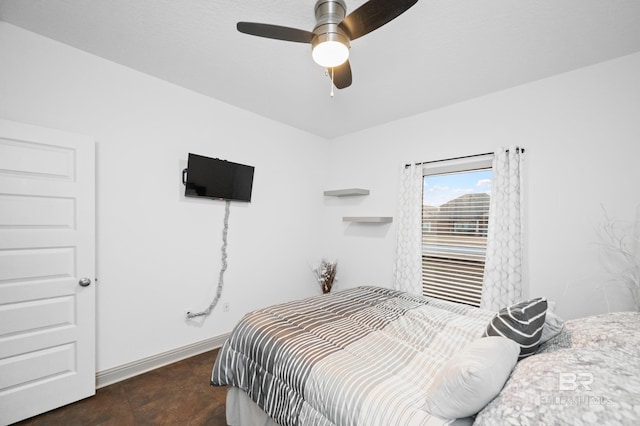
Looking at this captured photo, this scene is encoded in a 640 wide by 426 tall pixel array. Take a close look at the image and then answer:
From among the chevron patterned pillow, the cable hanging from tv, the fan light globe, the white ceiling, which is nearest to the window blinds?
the white ceiling

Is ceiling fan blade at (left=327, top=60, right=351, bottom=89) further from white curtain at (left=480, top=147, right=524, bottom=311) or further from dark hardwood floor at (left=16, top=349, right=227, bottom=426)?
dark hardwood floor at (left=16, top=349, right=227, bottom=426)

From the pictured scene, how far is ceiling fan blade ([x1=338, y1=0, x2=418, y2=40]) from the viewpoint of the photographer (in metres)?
1.27

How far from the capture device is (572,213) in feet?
7.48

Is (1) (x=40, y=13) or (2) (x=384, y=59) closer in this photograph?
(1) (x=40, y=13)

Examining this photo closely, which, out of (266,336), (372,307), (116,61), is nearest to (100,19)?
(116,61)

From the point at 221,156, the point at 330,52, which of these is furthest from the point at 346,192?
the point at 330,52

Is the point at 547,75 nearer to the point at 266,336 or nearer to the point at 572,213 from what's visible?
the point at 572,213

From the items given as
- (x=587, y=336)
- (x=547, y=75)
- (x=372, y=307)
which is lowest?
(x=372, y=307)

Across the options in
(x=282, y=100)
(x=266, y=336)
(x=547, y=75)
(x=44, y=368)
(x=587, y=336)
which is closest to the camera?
(x=587, y=336)

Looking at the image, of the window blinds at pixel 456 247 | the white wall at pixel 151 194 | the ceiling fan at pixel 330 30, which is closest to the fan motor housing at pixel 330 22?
the ceiling fan at pixel 330 30

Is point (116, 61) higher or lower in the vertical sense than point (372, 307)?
higher

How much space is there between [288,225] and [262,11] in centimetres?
255

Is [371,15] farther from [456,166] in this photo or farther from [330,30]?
[456,166]

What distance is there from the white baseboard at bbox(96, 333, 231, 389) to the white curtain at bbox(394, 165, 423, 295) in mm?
2231
